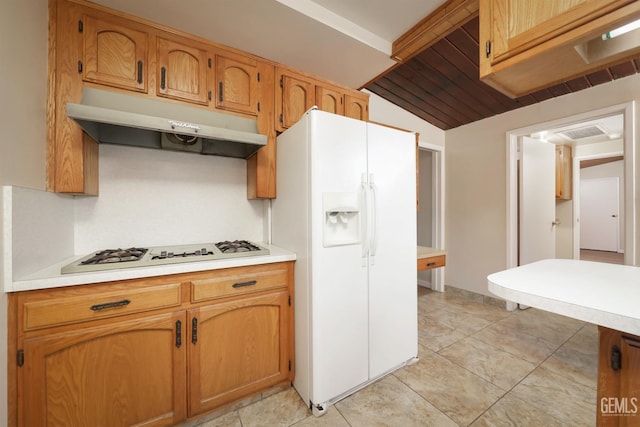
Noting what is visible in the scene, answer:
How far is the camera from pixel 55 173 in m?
1.26

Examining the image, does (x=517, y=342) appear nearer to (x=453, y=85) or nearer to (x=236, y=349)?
(x=236, y=349)

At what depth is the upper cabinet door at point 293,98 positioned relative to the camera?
1861 mm

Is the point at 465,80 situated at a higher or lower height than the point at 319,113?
higher

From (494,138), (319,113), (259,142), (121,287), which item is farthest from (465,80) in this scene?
(121,287)

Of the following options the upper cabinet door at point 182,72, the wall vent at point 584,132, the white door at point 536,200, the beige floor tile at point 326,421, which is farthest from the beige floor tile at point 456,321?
the upper cabinet door at point 182,72

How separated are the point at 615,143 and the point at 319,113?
507 cm

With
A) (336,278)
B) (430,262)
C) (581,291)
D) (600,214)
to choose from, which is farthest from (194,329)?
(600,214)

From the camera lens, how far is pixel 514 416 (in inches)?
54.4

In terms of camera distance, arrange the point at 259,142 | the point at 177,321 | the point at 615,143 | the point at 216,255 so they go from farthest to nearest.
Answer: the point at 615,143
the point at 259,142
the point at 216,255
the point at 177,321

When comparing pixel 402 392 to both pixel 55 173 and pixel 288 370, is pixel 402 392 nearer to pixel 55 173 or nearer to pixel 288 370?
pixel 288 370

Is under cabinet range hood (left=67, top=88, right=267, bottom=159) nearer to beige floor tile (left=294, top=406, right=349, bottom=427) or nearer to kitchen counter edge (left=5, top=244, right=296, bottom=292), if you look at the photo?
kitchen counter edge (left=5, top=244, right=296, bottom=292)

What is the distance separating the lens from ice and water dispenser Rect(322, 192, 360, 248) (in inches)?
55.7

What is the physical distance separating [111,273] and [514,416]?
2323 mm

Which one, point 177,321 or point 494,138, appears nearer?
point 177,321
